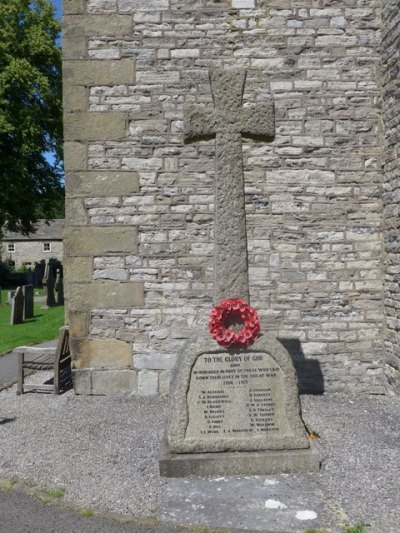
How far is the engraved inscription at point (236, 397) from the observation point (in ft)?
13.6

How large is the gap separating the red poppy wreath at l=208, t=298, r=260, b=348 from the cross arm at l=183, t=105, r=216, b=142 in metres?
1.51

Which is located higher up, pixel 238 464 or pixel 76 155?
pixel 76 155

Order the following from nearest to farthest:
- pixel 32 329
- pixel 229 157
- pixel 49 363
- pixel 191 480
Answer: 1. pixel 191 480
2. pixel 229 157
3. pixel 49 363
4. pixel 32 329

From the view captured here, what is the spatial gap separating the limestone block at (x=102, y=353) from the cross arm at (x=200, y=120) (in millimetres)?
3203

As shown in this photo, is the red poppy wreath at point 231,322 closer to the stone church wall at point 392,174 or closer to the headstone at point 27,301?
the stone church wall at point 392,174

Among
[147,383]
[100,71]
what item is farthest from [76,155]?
[147,383]

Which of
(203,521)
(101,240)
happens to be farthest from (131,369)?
(203,521)

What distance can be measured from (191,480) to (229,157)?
2624mm

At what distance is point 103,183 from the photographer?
6602mm

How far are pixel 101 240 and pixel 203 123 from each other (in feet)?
8.84

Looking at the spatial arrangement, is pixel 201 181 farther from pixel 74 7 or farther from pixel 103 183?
pixel 74 7

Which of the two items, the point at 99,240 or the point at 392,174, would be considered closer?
the point at 392,174

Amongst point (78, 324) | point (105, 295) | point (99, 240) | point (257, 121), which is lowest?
point (78, 324)

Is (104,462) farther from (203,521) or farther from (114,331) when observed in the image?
(114,331)
